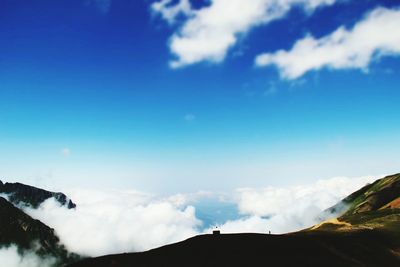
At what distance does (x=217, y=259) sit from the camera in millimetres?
72000

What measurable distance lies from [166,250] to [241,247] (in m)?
16.1

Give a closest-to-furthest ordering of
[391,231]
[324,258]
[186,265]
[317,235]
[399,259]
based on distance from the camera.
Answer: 1. [186,265]
2. [324,258]
3. [399,259]
4. [317,235]
5. [391,231]

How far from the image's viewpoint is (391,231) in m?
110

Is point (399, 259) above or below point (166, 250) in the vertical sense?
below

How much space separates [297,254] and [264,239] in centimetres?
1085

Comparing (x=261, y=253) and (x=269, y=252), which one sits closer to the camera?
(x=261, y=253)

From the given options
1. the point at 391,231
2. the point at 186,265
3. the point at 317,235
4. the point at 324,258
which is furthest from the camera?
the point at 391,231

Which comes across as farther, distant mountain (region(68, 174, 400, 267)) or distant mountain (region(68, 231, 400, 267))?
distant mountain (region(68, 174, 400, 267))

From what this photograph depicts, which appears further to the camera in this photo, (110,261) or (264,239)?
(264,239)

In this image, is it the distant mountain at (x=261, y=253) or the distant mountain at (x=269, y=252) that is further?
the distant mountain at (x=269, y=252)

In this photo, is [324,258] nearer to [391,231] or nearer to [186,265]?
[186,265]

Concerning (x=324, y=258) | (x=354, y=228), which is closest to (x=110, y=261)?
(x=324, y=258)

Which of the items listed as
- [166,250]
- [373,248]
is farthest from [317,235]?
[166,250]

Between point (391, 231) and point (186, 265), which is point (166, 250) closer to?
point (186, 265)
